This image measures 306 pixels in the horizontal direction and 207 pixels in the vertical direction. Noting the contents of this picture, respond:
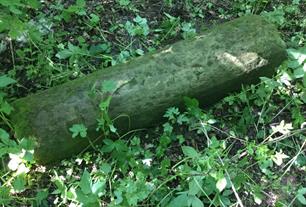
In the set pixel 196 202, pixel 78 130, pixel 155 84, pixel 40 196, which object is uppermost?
pixel 155 84

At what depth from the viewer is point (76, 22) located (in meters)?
3.89

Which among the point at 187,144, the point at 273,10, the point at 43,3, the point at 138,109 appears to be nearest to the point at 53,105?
the point at 138,109

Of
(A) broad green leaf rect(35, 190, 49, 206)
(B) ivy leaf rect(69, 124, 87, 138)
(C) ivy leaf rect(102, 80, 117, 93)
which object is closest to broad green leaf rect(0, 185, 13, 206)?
(A) broad green leaf rect(35, 190, 49, 206)

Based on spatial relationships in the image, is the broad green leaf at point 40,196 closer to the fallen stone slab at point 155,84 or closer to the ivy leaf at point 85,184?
the fallen stone slab at point 155,84

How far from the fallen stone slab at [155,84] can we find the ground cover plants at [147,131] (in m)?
0.07

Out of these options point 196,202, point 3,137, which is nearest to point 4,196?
point 3,137

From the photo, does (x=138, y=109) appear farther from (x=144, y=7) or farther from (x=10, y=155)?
(x=144, y=7)

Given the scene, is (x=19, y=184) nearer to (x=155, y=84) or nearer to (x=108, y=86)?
(x=108, y=86)

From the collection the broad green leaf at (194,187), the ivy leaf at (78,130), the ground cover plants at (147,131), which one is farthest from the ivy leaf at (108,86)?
the broad green leaf at (194,187)

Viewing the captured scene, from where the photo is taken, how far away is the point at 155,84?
10.3 ft

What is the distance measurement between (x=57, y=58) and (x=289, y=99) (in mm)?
1826

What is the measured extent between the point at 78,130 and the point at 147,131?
1.78 ft

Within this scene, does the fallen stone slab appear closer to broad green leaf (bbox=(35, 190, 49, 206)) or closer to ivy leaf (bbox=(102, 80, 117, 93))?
ivy leaf (bbox=(102, 80, 117, 93))

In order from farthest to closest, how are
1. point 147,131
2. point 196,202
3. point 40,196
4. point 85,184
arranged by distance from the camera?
point 147,131 → point 40,196 → point 196,202 → point 85,184
